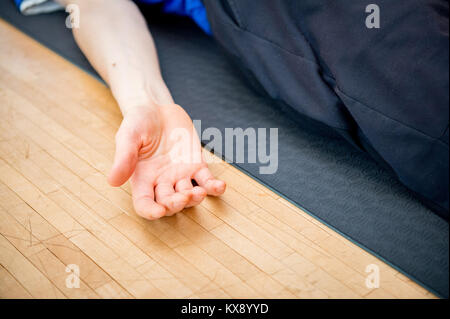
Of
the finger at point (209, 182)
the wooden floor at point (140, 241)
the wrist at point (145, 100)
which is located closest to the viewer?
the wooden floor at point (140, 241)

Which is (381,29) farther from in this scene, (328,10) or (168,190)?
(168,190)

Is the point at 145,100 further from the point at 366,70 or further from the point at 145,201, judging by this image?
the point at 366,70

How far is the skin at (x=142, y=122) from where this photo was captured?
95 cm

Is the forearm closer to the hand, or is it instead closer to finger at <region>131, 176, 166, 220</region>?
the hand

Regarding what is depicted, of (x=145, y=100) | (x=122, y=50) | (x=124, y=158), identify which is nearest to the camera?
(x=124, y=158)

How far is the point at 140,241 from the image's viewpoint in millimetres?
947

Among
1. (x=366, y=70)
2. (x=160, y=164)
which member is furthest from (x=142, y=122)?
(x=366, y=70)

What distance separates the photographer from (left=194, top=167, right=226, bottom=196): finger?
3.32 ft

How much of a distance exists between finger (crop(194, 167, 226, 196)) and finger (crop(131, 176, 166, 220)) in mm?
107

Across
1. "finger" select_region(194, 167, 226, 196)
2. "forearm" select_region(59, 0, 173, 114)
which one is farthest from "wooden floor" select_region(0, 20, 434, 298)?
"forearm" select_region(59, 0, 173, 114)

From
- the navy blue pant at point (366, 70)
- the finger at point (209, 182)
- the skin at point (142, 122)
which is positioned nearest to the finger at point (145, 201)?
the skin at point (142, 122)

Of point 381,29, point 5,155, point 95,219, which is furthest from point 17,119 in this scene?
point 381,29

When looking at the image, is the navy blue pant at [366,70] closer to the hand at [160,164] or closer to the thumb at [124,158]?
the hand at [160,164]

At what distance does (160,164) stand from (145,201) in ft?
0.37
